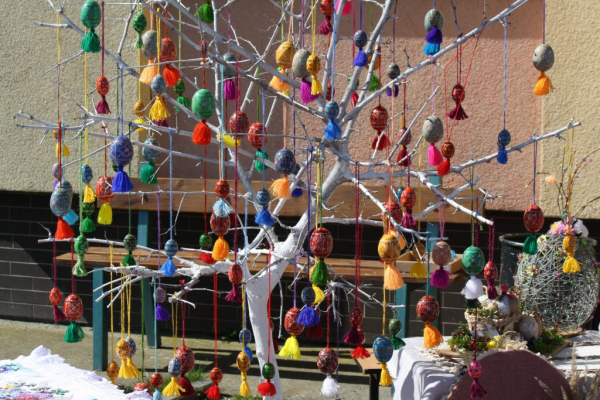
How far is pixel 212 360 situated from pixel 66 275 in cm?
186

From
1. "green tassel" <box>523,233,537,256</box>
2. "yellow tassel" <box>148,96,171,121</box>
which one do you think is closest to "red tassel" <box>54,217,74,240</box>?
"yellow tassel" <box>148,96,171,121</box>

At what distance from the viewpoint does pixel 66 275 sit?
7.20 m

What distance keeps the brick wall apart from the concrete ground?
0.20 meters

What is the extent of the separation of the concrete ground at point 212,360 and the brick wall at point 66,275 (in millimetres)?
201

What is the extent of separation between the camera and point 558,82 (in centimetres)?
601

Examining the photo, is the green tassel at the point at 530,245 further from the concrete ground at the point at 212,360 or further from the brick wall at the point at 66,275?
the brick wall at the point at 66,275

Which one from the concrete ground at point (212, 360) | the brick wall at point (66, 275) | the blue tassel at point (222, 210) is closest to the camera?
the blue tassel at point (222, 210)

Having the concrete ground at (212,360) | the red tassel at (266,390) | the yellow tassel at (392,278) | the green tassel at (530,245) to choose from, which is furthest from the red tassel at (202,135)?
the concrete ground at (212,360)

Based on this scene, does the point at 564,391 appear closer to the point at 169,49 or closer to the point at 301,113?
the point at 169,49

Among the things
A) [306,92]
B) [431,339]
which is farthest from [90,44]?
[431,339]

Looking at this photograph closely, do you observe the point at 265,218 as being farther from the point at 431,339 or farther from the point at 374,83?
the point at 374,83

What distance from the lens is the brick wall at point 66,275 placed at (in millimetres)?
6562

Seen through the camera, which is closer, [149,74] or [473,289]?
Result: [473,289]

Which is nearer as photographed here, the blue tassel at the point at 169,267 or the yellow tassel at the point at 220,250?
the yellow tassel at the point at 220,250
